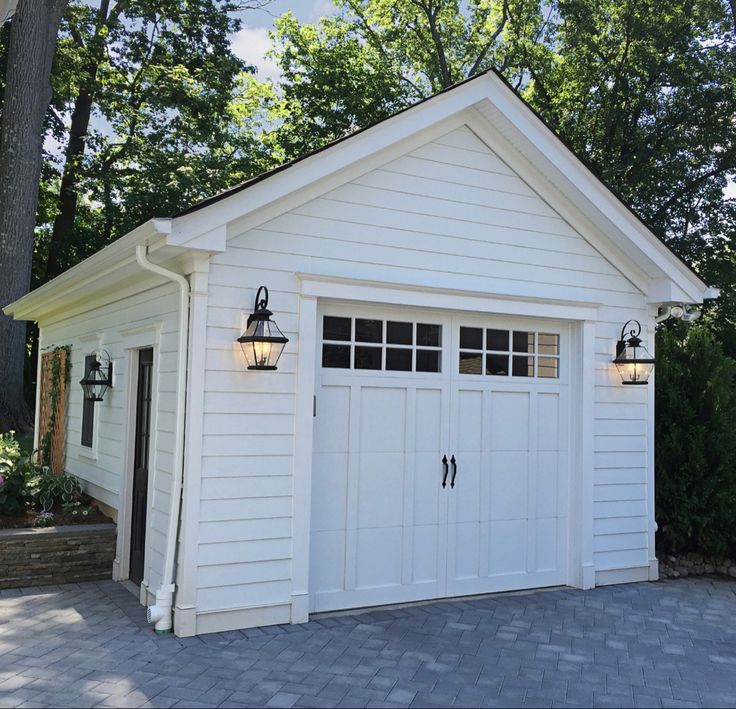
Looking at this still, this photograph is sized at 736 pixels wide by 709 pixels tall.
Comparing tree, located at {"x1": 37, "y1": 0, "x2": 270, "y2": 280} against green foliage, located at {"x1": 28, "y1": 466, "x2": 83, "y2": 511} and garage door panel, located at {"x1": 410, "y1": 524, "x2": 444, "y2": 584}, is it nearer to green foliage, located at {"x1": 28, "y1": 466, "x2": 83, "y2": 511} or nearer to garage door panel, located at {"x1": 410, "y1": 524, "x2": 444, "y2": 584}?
green foliage, located at {"x1": 28, "y1": 466, "x2": 83, "y2": 511}

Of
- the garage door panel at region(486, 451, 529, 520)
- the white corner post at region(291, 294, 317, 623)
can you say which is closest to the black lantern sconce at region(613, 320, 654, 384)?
the garage door panel at region(486, 451, 529, 520)

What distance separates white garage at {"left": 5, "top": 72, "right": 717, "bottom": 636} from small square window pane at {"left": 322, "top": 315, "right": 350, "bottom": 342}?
0.02m

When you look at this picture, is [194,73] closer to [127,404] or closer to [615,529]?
[127,404]

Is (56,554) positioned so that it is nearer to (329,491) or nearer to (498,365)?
(329,491)

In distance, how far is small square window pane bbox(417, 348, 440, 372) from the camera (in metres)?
6.16

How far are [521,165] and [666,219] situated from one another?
10437 millimetres

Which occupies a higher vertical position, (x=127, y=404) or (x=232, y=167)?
(x=232, y=167)

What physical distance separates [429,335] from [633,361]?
2.05 meters

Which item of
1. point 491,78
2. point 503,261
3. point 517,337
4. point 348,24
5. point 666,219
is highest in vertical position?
point 348,24

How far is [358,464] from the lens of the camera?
5.83 meters

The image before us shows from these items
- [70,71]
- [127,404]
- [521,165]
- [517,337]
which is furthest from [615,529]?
[70,71]

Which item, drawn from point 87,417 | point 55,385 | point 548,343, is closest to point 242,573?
point 548,343

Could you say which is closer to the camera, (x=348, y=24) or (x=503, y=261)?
(x=503, y=261)

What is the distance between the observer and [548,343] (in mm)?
6809
